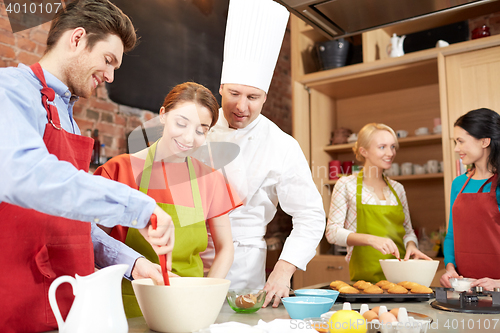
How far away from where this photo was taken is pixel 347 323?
0.69 meters

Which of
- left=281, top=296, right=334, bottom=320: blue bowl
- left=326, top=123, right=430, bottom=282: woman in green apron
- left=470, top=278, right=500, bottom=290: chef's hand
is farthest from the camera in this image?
left=326, top=123, right=430, bottom=282: woman in green apron

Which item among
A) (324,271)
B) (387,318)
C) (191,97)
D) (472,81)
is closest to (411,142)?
(472,81)

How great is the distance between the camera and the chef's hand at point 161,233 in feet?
2.22

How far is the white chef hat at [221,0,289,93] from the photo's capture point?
1460 millimetres

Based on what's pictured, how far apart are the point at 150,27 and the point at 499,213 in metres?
1.60

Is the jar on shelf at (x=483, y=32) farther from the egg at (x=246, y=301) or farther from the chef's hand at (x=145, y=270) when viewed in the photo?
the chef's hand at (x=145, y=270)

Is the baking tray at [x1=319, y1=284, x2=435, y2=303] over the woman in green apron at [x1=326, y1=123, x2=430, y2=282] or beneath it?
beneath

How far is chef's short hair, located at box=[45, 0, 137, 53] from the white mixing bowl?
1.77 ft

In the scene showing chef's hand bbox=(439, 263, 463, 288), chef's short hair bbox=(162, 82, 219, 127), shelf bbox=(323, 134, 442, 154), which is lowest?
chef's hand bbox=(439, 263, 463, 288)

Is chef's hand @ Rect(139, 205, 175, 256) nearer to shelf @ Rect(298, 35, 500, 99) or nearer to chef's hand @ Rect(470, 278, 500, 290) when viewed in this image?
chef's hand @ Rect(470, 278, 500, 290)

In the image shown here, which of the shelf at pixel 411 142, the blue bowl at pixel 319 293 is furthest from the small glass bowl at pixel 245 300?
the shelf at pixel 411 142

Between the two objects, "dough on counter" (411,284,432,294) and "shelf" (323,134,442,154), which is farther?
"shelf" (323,134,442,154)

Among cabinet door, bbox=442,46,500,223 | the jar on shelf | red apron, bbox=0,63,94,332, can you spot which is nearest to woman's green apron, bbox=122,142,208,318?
red apron, bbox=0,63,94,332

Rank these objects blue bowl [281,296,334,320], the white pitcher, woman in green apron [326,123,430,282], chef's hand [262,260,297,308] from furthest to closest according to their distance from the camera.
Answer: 1. woman in green apron [326,123,430,282]
2. chef's hand [262,260,297,308]
3. blue bowl [281,296,334,320]
4. the white pitcher
